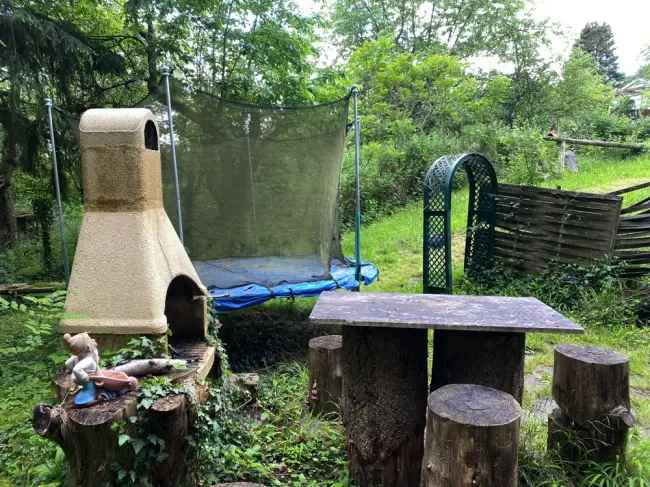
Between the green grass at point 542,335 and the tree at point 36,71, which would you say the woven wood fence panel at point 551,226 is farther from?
the tree at point 36,71

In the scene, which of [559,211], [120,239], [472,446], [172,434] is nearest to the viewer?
[472,446]

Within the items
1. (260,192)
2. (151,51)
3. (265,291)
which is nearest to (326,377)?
(265,291)

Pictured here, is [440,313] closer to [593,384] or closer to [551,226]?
[593,384]

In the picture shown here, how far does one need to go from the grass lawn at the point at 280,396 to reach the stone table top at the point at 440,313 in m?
0.70

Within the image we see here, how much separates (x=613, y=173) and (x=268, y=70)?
303 inches

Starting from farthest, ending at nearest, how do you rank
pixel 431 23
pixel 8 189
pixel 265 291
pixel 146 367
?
1. pixel 431 23
2. pixel 8 189
3. pixel 265 291
4. pixel 146 367

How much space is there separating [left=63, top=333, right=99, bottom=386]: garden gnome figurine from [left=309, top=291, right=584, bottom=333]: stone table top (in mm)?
951

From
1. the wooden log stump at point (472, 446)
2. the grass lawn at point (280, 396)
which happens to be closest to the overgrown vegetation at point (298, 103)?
the grass lawn at point (280, 396)

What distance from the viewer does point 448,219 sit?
4797 mm

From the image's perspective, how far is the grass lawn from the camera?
236 centimetres

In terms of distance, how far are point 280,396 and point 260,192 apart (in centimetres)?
193

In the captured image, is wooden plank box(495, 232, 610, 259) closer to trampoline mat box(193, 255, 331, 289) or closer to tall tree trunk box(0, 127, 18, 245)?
trampoline mat box(193, 255, 331, 289)

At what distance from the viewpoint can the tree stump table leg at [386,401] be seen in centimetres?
216

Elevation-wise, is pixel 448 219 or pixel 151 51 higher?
pixel 151 51
